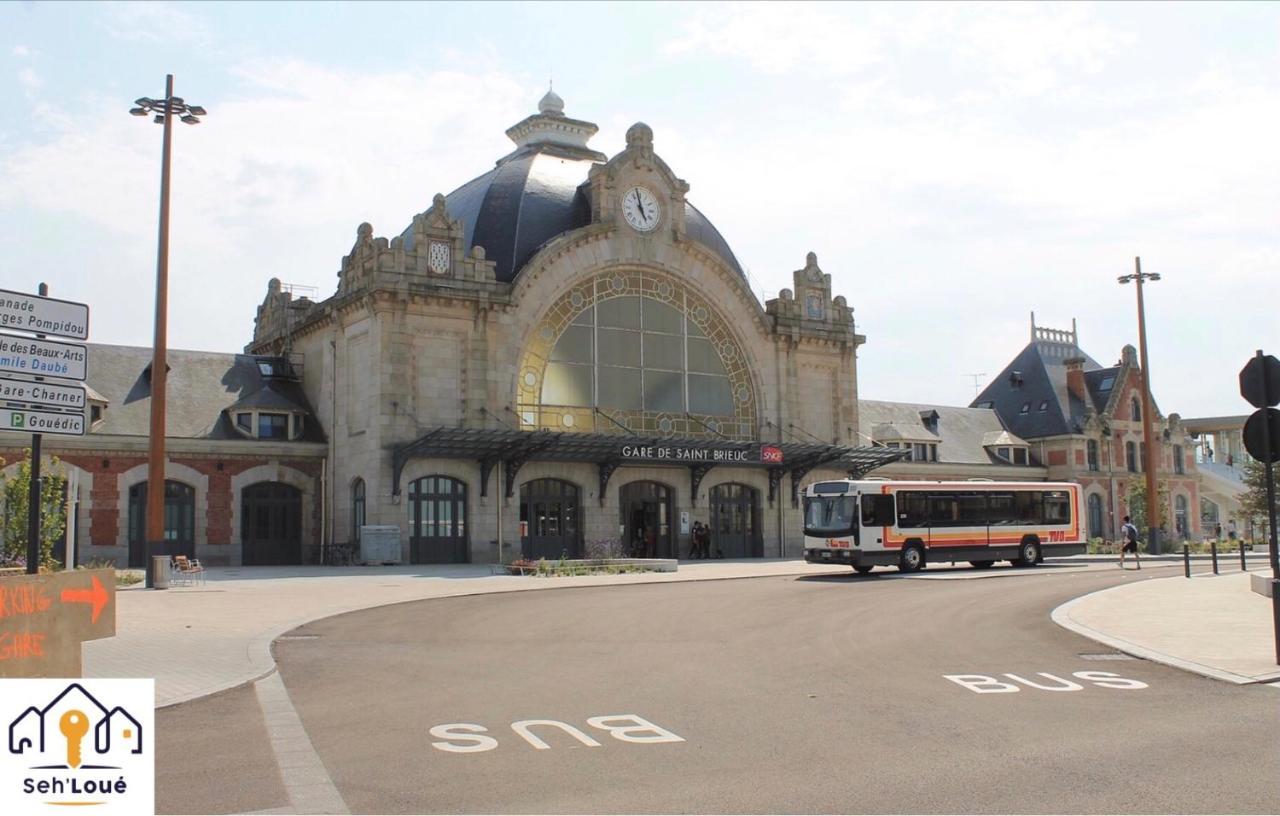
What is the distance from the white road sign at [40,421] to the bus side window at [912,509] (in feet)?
88.9

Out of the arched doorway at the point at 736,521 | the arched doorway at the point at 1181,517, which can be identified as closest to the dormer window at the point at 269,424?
the arched doorway at the point at 736,521

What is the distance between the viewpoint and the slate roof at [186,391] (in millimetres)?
40906

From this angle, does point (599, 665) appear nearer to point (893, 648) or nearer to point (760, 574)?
point (893, 648)

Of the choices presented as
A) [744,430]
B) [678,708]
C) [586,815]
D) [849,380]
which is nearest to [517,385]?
[744,430]

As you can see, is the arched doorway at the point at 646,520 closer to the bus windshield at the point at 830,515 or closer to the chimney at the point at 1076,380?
the bus windshield at the point at 830,515

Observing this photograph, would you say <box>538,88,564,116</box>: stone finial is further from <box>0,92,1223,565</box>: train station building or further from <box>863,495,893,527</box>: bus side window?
<box>863,495,893,527</box>: bus side window

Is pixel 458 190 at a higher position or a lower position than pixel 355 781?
higher

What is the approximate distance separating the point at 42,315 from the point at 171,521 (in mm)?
31984

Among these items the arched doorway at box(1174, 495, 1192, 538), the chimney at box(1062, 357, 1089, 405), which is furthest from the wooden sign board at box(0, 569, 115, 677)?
the arched doorway at box(1174, 495, 1192, 538)

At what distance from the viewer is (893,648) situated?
1566 cm

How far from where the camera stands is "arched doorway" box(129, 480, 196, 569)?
39.3 meters

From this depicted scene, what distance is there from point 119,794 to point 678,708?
5762 millimetres

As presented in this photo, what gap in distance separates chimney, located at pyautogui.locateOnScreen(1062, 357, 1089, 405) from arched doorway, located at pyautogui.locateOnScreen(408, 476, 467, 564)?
39591mm

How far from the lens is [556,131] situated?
5159cm
